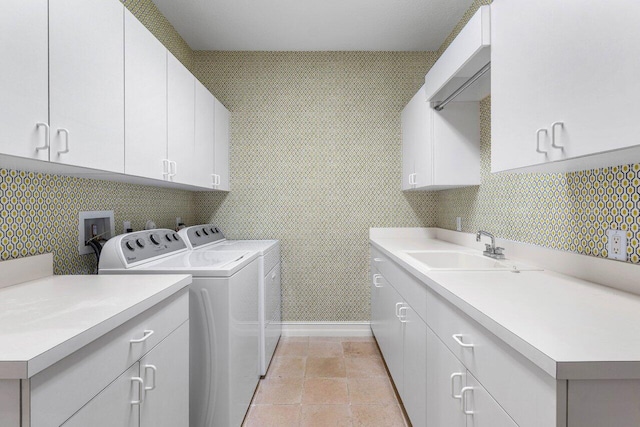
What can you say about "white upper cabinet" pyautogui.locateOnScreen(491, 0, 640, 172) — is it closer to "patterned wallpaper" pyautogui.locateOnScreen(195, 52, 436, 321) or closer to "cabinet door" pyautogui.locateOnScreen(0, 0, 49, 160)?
"cabinet door" pyautogui.locateOnScreen(0, 0, 49, 160)

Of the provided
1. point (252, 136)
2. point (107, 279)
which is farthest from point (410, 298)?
point (252, 136)

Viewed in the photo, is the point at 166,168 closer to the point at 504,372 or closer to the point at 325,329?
the point at 504,372

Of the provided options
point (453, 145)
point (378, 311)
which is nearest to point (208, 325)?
point (378, 311)

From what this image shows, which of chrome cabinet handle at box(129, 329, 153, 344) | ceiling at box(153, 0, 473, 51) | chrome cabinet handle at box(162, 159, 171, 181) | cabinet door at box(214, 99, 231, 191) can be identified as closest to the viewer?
chrome cabinet handle at box(129, 329, 153, 344)

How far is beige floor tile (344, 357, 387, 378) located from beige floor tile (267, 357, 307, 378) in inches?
13.9

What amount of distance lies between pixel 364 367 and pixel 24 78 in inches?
99.7

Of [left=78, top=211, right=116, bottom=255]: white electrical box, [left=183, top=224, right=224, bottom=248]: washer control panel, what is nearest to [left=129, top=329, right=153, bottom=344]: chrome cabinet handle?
[left=78, top=211, right=116, bottom=255]: white electrical box

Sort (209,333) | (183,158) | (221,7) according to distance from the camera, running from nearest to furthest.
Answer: (209,333) → (183,158) → (221,7)

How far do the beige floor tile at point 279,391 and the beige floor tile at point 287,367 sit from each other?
0.06 metres

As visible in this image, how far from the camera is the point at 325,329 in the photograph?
10.4ft

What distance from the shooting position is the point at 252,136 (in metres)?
3.15

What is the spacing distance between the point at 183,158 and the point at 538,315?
75.7 inches

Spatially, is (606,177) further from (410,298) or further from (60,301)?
(60,301)

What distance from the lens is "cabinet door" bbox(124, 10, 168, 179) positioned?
1.48 m
